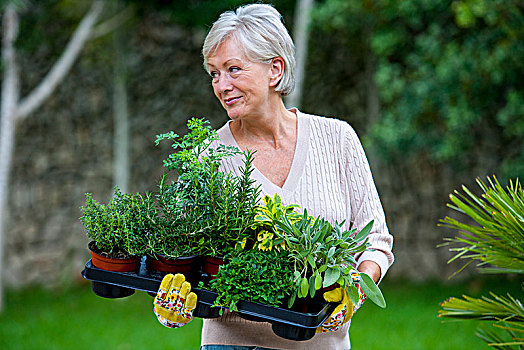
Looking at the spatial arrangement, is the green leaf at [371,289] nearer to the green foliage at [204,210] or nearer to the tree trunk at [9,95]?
the green foliage at [204,210]

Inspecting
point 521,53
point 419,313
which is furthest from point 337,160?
point 419,313

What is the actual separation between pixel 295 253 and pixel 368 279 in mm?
203

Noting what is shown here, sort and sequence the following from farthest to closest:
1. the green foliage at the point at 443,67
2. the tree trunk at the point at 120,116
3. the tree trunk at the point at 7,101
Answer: the tree trunk at the point at 120,116
the tree trunk at the point at 7,101
the green foliage at the point at 443,67

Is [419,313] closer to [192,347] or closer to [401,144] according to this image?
[401,144]

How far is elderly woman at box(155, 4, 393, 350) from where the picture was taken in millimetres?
1735

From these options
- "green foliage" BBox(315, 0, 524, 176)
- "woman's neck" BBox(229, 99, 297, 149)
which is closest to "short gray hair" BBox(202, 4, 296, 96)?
"woman's neck" BBox(229, 99, 297, 149)

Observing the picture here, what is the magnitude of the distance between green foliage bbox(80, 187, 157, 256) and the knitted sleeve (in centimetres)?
60

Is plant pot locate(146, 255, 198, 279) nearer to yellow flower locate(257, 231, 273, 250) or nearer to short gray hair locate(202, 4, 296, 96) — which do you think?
yellow flower locate(257, 231, 273, 250)

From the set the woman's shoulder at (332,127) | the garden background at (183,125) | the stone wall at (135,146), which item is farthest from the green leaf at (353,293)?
the stone wall at (135,146)

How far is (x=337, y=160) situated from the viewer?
6.09 ft

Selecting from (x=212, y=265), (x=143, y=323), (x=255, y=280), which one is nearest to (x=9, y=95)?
(x=143, y=323)

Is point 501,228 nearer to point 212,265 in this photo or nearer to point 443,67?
point 212,265

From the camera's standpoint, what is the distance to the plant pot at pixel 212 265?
5.15 feet

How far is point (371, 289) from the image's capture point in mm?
1557
